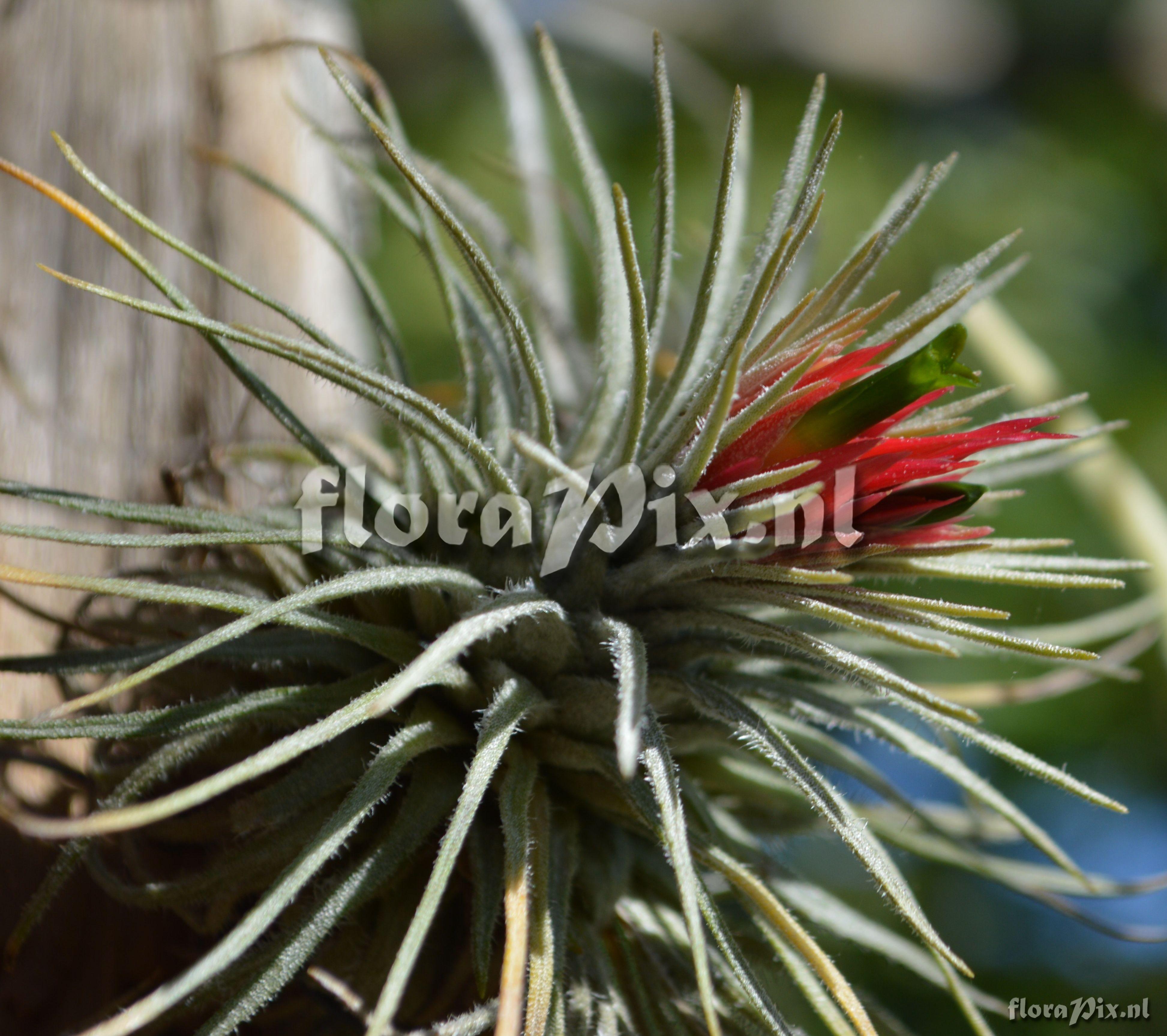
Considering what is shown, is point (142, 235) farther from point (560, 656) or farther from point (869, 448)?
point (869, 448)

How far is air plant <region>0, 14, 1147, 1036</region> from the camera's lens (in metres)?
0.71

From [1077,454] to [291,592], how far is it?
827mm

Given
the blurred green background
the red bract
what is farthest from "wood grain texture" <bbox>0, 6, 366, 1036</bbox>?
the red bract

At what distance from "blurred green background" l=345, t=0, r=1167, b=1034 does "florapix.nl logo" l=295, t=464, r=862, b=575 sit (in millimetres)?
699

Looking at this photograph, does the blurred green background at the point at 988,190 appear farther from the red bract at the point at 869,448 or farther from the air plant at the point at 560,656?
the red bract at the point at 869,448

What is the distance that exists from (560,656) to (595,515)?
112mm

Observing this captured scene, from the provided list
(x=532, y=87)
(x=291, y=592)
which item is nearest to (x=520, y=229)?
(x=532, y=87)

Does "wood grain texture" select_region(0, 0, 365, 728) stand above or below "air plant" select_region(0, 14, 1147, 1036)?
above

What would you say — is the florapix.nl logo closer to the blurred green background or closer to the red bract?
the red bract

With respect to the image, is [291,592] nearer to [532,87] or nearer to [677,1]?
[532,87]

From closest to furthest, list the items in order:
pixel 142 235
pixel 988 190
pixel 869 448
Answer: pixel 869 448 < pixel 142 235 < pixel 988 190

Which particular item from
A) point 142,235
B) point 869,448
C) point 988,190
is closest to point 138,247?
point 142,235

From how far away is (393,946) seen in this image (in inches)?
32.7

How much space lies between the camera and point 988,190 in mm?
3025
